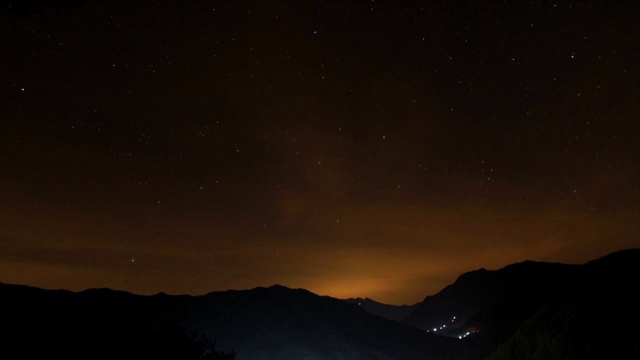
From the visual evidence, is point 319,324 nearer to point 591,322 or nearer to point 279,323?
point 279,323

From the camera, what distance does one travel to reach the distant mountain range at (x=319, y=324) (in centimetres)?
2038

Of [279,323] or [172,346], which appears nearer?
[172,346]

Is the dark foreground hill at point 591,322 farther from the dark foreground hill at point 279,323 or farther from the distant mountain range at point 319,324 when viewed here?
the dark foreground hill at point 279,323

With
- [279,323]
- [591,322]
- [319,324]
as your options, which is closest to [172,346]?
[591,322]

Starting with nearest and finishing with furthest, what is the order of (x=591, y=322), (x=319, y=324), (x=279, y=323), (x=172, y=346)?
(x=172, y=346), (x=591, y=322), (x=279, y=323), (x=319, y=324)

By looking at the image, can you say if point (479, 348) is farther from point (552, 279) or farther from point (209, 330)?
point (209, 330)

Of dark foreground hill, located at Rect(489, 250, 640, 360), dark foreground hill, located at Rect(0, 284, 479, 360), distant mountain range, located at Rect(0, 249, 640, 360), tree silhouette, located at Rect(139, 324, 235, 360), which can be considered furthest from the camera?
dark foreground hill, located at Rect(0, 284, 479, 360)

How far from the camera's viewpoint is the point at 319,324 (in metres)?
126

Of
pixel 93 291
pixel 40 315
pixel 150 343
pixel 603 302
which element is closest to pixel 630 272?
pixel 603 302

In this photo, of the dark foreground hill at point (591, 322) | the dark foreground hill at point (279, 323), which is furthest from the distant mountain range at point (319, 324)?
the dark foreground hill at point (279, 323)

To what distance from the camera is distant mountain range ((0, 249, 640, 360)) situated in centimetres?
2038

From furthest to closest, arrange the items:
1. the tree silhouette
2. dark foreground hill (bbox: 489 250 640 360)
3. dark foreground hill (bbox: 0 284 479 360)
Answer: dark foreground hill (bbox: 0 284 479 360) → dark foreground hill (bbox: 489 250 640 360) → the tree silhouette

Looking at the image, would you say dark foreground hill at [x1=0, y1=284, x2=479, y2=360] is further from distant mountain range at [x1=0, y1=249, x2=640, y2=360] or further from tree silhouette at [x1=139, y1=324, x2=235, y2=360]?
tree silhouette at [x1=139, y1=324, x2=235, y2=360]

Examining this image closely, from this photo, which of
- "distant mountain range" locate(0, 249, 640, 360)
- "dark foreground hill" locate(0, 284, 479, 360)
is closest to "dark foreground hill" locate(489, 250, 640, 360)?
"distant mountain range" locate(0, 249, 640, 360)
